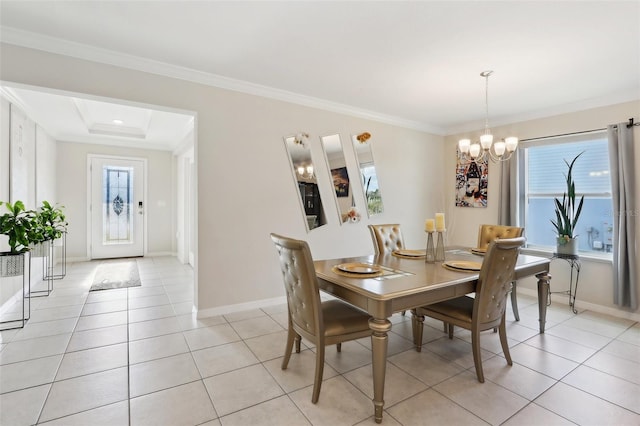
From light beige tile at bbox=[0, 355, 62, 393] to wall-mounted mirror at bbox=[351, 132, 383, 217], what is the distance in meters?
3.70

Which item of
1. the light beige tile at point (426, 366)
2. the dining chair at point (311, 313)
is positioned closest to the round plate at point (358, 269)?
the dining chair at point (311, 313)

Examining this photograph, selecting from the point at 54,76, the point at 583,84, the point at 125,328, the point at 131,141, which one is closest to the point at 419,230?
the point at 583,84

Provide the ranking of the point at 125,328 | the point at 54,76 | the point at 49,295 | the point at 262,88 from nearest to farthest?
1. the point at 54,76
2. the point at 125,328
3. the point at 262,88
4. the point at 49,295

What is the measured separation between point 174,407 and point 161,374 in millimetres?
433

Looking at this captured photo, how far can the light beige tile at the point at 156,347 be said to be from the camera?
244 cm

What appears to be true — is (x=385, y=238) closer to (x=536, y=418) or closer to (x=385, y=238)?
(x=385, y=238)

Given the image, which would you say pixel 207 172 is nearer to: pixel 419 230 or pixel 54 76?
pixel 54 76

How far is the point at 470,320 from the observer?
220 centimetres

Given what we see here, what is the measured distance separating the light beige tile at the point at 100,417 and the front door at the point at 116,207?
5.44 m

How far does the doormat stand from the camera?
173 inches

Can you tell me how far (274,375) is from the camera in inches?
86.3

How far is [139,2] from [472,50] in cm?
260

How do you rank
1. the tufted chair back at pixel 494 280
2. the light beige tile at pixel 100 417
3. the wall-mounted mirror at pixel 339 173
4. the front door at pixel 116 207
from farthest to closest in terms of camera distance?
the front door at pixel 116 207 → the wall-mounted mirror at pixel 339 173 → the tufted chair back at pixel 494 280 → the light beige tile at pixel 100 417

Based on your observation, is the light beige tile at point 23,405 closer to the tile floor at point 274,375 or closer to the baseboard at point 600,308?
the tile floor at point 274,375
